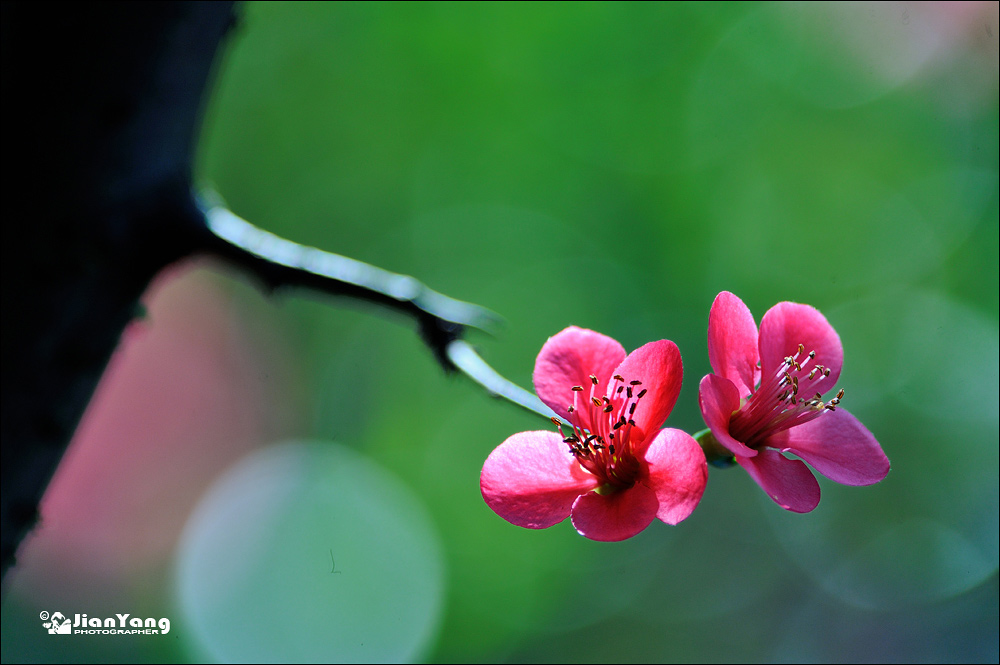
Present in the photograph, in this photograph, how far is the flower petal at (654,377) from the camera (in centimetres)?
48

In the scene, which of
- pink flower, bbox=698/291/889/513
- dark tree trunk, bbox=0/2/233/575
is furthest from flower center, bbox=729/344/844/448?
dark tree trunk, bbox=0/2/233/575

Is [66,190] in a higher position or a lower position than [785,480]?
higher

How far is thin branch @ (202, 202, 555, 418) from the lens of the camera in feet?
2.01

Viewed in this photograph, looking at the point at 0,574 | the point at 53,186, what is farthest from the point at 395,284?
the point at 0,574

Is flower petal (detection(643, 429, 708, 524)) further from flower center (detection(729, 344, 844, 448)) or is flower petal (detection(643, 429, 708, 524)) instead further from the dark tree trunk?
the dark tree trunk

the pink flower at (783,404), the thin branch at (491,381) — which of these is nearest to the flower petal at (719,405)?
the pink flower at (783,404)

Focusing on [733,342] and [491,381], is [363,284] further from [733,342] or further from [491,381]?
[733,342]

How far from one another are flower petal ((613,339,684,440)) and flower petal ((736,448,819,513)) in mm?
67

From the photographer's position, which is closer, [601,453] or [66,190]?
[601,453]

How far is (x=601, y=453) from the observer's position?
1.81ft

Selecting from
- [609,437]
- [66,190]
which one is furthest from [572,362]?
[66,190]

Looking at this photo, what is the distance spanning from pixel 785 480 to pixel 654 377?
4.8 inches

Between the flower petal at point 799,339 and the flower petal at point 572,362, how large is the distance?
4.7 inches

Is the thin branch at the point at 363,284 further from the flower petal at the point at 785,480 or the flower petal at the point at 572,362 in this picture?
the flower petal at the point at 785,480
